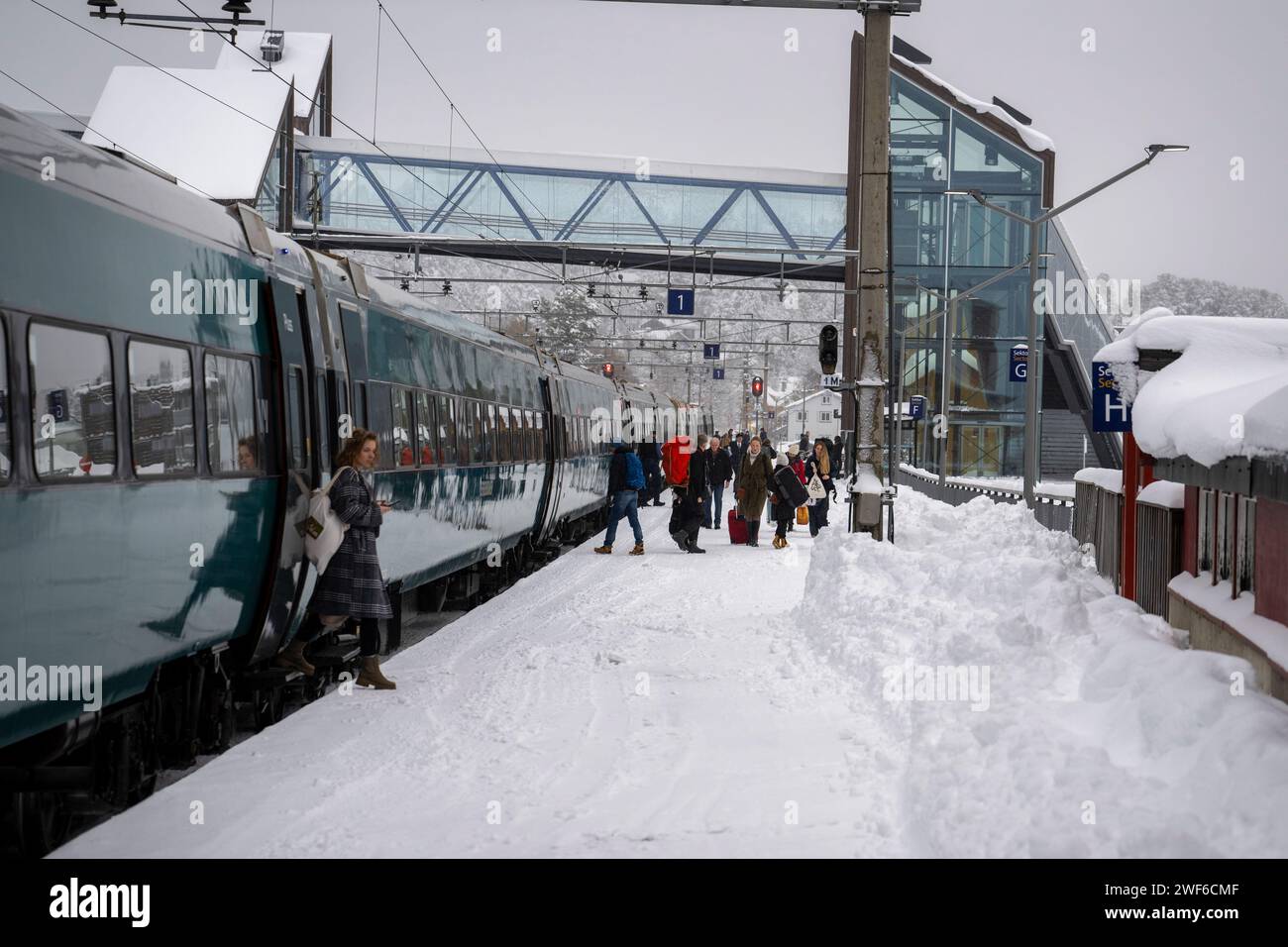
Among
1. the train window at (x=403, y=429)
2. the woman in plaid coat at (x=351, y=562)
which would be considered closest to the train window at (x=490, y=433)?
the train window at (x=403, y=429)

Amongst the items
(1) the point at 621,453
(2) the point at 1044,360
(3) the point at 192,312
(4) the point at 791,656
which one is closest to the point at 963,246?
(2) the point at 1044,360

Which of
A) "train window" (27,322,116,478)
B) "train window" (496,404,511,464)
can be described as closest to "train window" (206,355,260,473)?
"train window" (27,322,116,478)

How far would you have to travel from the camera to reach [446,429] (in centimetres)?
1627

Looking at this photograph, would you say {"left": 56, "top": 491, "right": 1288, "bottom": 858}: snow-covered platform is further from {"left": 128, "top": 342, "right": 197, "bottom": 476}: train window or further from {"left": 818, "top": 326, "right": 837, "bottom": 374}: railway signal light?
{"left": 818, "top": 326, "right": 837, "bottom": 374}: railway signal light

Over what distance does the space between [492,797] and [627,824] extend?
2.73ft

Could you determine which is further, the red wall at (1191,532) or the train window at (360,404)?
the train window at (360,404)

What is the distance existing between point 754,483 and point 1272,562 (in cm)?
1781

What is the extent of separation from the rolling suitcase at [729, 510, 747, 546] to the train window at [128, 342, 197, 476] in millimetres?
18354

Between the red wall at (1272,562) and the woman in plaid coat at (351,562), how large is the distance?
18.0 ft

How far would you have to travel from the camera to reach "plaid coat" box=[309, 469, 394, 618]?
10.3 m

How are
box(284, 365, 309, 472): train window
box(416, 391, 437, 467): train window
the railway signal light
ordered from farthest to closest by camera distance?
1. the railway signal light
2. box(416, 391, 437, 467): train window
3. box(284, 365, 309, 472): train window

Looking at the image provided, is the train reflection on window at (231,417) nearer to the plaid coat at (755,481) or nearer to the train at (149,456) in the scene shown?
the train at (149,456)

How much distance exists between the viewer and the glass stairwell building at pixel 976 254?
186 ft
